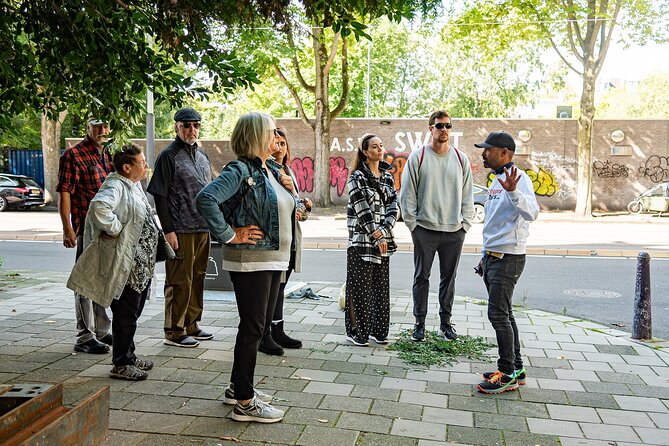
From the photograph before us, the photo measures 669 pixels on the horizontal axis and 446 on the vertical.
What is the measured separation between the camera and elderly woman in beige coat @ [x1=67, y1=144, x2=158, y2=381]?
4.78 metres

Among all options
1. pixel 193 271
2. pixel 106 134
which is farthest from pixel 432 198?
pixel 106 134

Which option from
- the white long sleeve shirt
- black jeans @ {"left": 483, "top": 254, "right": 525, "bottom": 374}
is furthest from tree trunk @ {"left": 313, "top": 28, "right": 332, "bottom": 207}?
black jeans @ {"left": 483, "top": 254, "right": 525, "bottom": 374}

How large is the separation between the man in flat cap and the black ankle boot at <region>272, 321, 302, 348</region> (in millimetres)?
708

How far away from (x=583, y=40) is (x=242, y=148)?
21.1m

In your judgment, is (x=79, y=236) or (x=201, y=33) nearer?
(x=201, y=33)

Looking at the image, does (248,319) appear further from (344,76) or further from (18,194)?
(18,194)

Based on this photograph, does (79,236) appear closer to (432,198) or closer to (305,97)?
(432,198)

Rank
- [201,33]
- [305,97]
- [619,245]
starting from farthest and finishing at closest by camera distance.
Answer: [305,97] → [619,245] → [201,33]

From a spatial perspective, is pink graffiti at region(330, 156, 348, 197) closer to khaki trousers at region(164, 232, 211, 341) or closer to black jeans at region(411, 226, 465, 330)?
black jeans at region(411, 226, 465, 330)

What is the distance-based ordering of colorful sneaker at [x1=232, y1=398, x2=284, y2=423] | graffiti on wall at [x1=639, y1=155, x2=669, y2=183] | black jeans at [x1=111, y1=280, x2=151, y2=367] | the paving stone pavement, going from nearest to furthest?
the paving stone pavement
colorful sneaker at [x1=232, y1=398, x2=284, y2=423]
black jeans at [x1=111, y1=280, x2=151, y2=367]
graffiti on wall at [x1=639, y1=155, x2=669, y2=183]

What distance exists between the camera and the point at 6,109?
595 cm

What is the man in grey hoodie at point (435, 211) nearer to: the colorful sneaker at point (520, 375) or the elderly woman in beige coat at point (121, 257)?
the colorful sneaker at point (520, 375)

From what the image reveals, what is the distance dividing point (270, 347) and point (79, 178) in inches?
87.9

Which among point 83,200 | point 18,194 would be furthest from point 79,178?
point 18,194
